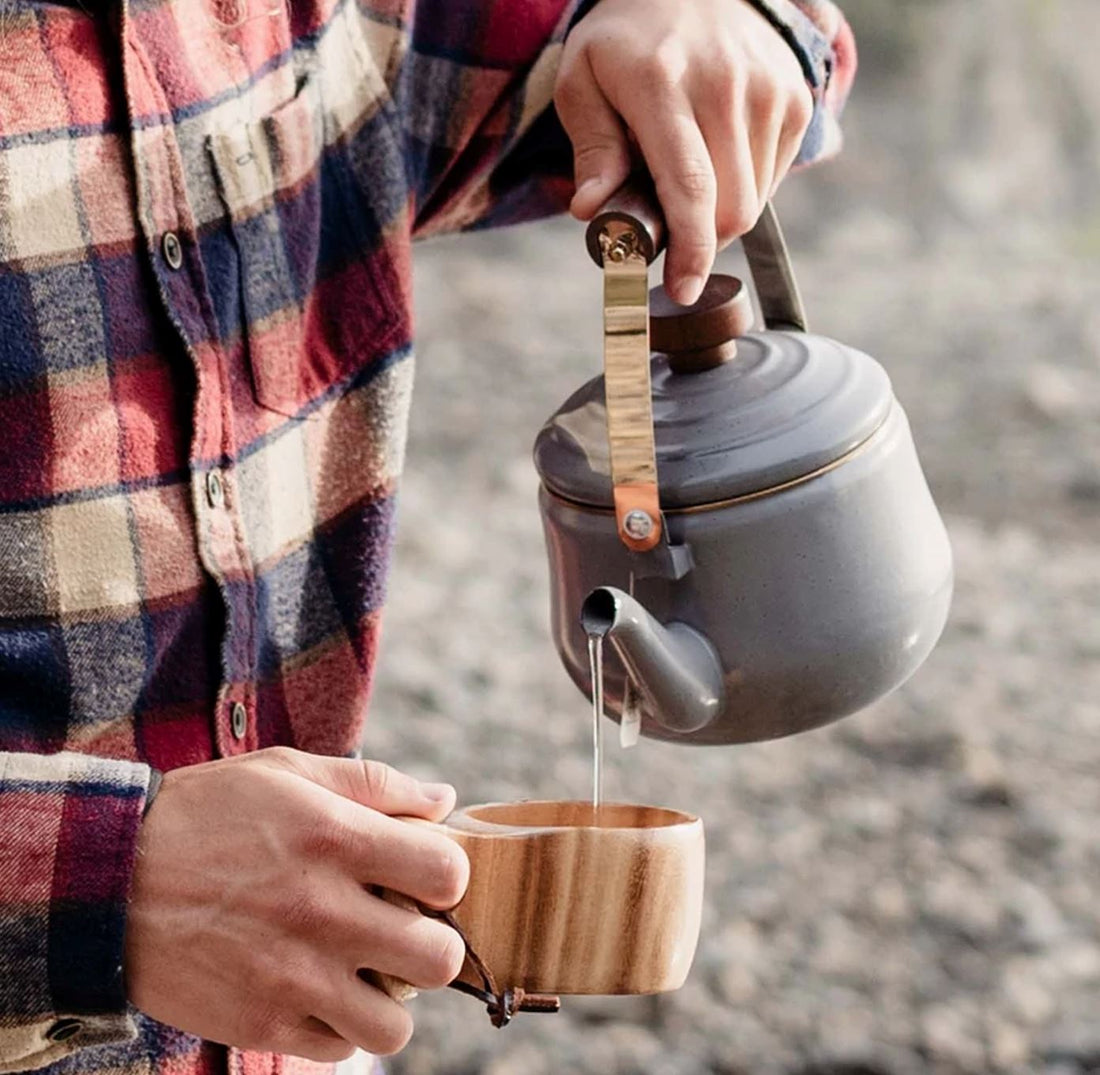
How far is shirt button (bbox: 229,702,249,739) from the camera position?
1.06 meters

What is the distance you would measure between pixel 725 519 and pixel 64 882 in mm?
411

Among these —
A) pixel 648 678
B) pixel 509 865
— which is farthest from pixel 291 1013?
pixel 648 678

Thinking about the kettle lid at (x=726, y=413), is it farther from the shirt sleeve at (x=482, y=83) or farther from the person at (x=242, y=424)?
the shirt sleeve at (x=482, y=83)

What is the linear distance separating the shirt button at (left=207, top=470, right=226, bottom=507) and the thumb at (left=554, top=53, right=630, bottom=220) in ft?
0.84

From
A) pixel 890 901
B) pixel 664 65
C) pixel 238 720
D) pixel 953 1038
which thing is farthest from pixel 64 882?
pixel 890 901

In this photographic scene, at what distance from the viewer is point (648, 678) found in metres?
1.04

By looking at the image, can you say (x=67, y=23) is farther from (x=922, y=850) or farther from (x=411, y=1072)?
(x=922, y=850)

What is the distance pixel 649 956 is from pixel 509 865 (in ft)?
0.27

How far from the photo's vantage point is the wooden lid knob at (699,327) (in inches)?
43.6

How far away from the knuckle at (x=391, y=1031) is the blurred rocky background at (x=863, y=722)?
1.60 m

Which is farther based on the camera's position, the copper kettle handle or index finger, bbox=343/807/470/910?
the copper kettle handle

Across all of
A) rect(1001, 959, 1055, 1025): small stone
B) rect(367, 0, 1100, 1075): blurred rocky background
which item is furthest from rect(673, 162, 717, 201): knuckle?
rect(1001, 959, 1055, 1025): small stone

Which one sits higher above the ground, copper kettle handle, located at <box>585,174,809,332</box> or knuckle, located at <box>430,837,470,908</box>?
copper kettle handle, located at <box>585,174,809,332</box>

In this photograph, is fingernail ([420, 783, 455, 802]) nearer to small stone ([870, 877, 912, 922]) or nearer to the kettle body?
the kettle body
